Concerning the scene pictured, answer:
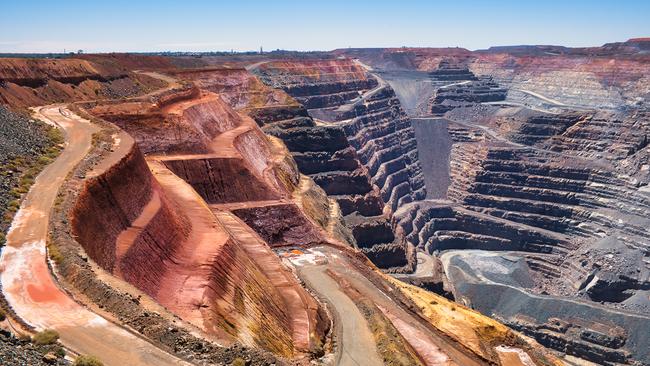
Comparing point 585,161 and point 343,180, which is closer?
point 343,180

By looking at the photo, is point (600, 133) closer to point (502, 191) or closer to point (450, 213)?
point (502, 191)

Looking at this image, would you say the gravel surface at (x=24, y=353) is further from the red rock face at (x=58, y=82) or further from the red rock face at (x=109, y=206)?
the red rock face at (x=58, y=82)

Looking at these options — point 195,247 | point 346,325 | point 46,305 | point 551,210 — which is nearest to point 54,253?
point 46,305

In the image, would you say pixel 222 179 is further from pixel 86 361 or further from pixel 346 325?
pixel 86 361

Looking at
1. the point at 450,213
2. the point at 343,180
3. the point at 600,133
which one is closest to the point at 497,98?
the point at 600,133

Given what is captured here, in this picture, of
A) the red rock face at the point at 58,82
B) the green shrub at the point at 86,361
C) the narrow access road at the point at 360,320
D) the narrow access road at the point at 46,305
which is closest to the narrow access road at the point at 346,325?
the narrow access road at the point at 360,320

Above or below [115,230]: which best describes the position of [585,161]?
below
